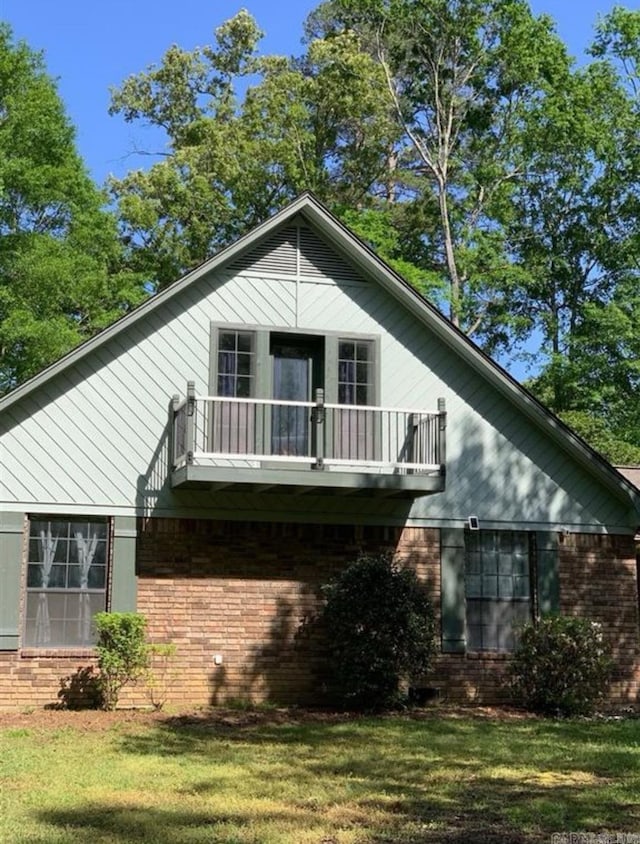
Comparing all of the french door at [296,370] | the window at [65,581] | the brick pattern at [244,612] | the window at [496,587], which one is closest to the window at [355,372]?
the french door at [296,370]

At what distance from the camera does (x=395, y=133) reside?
106 ft

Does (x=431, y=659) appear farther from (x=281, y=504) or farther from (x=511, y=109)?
(x=511, y=109)

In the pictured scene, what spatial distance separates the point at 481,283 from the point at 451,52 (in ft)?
23.1

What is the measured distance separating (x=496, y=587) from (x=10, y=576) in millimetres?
6898

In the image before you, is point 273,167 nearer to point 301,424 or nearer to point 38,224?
point 38,224

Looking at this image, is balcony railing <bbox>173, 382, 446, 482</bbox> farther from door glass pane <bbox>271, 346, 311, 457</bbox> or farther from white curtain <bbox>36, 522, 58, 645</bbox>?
white curtain <bbox>36, 522, 58, 645</bbox>

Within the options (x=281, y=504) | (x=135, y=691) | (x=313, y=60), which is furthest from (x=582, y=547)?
(x=313, y=60)

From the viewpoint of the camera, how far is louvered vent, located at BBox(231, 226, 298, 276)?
15.1 m

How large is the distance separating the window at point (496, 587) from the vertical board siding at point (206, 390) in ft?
1.31

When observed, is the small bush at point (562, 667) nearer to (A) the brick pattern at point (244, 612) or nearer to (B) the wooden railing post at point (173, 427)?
(A) the brick pattern at point (244, 612)

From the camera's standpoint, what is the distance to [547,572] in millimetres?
15508

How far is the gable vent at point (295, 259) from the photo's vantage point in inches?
595

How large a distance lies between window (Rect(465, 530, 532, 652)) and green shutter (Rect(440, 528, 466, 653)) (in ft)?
0.74

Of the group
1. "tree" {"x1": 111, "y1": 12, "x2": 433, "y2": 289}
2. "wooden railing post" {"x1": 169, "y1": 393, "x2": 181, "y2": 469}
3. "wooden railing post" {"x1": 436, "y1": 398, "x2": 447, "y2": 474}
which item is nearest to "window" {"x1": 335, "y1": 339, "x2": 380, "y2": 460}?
"wooden railing post" {"x1": 436, "y1": 398, "x2": 447, "y2": 474}
